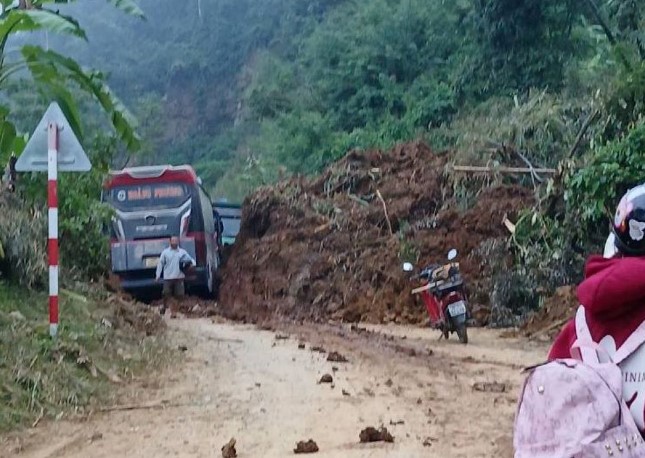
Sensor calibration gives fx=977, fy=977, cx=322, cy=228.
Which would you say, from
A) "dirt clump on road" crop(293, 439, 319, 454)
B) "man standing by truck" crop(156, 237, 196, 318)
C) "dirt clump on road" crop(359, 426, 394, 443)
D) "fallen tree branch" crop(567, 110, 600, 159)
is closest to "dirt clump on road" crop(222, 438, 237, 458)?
"dirt clump on road" crop(293, 439, 319, 454)

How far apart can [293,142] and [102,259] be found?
18.7 meters

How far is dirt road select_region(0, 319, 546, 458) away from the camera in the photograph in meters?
5.86

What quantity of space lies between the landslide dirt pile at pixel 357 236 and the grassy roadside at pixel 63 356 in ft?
19.6

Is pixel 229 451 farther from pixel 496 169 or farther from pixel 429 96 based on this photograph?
pixel 429 96

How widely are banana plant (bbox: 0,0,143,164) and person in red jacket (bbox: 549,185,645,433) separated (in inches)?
278

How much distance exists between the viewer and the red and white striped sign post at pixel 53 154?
848 cm

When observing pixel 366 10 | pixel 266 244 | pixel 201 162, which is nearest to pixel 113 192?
pixel 266 244

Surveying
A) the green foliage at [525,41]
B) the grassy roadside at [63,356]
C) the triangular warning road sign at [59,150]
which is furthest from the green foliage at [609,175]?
the green foliage at [525,41]

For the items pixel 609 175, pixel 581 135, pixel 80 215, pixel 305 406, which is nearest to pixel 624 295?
pixel 305 406

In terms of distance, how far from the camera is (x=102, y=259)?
1480 cm

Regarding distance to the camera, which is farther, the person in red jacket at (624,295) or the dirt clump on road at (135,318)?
the dirt clump on road at (135,318)

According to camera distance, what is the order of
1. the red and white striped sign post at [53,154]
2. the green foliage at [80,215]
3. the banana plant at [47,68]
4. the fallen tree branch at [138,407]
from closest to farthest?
the fallen tree branch at [138,407] → the red and white striped sign post at [53,154] → the banana plant at [47,68] → the green foliage at [80,215]

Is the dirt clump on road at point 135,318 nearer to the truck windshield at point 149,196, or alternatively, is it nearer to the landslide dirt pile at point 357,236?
the landslide dirt pile at point 357,236

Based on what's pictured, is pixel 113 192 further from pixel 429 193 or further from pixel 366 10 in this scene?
pixel 366 10
